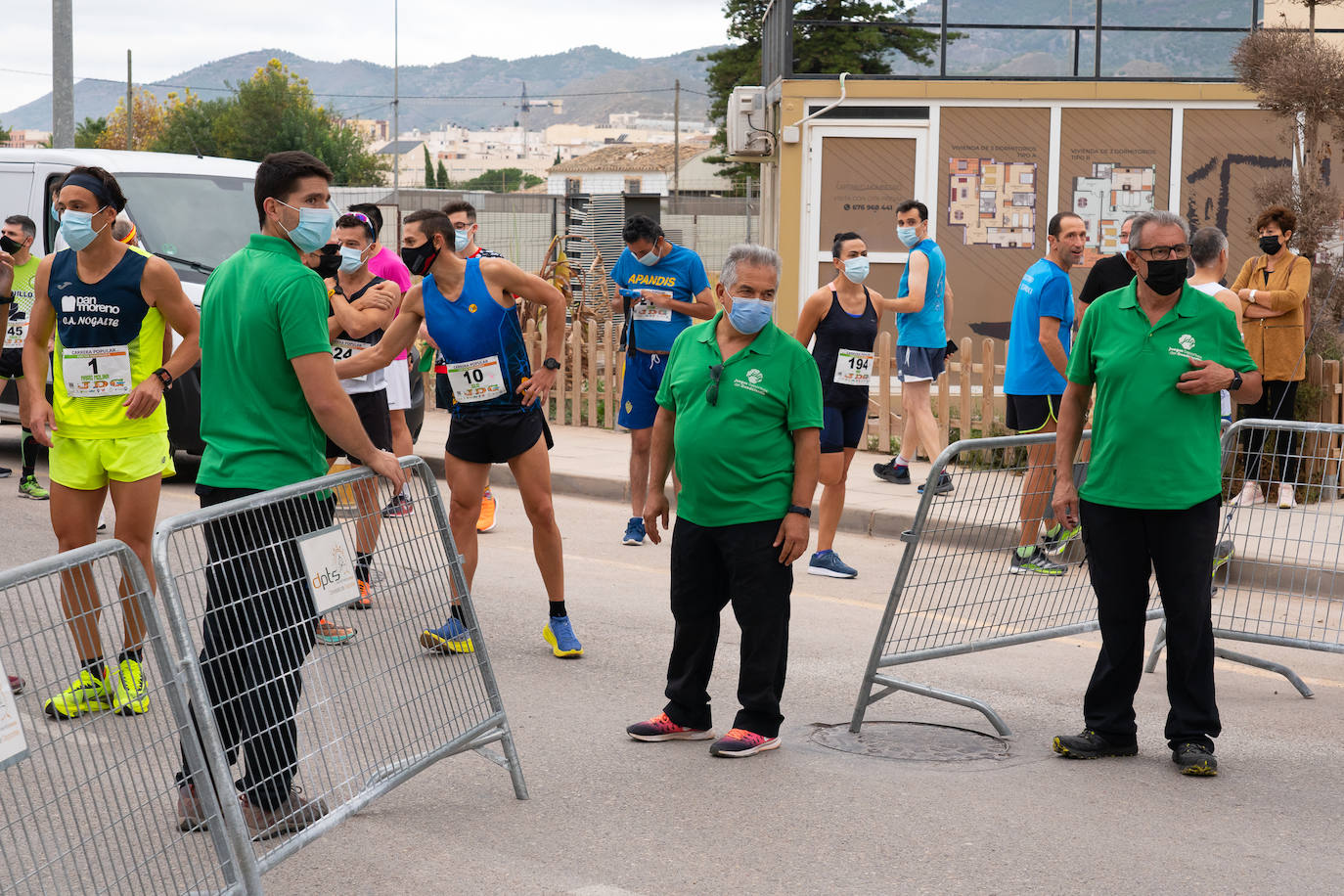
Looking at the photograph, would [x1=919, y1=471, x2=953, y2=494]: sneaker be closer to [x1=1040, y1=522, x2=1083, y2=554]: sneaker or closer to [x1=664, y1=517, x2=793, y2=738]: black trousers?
[x1=1040, y1=522, x2=1083, y2=554]: sneaker

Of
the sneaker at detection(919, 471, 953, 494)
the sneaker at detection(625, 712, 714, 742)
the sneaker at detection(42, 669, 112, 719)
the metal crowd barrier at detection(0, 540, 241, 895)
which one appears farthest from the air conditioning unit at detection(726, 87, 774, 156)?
the sneaker at detection(42, 669, 112, 719)

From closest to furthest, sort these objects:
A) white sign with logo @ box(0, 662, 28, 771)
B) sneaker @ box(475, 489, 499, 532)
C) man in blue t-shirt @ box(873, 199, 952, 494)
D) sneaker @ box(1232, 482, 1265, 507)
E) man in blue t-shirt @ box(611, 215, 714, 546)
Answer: white sign with logo @ box(0, 662, 28, 771)
sneaker @ box(1232, 482, 1265, 507)
man in blue t-shirt @ box(611, 215, 714, 546)
sneaker @ box(475, 489, 499, 532)
man in blue t-shirt @ box(873, 199, 952, 494)

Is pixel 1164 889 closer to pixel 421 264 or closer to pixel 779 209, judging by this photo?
pixel 421 264

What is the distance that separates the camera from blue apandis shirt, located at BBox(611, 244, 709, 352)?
9500 mm

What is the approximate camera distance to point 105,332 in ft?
18.7

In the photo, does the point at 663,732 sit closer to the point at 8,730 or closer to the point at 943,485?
the point at 943,485

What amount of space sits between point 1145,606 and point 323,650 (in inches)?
116

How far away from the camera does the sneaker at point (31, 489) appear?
10.7 metres

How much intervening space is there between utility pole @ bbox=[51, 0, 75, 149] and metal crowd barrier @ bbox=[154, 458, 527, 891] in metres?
15.5

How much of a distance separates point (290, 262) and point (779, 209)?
12.7m

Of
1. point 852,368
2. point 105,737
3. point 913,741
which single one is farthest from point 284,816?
point 852,368

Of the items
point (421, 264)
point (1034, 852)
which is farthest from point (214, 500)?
point (1034, 852)

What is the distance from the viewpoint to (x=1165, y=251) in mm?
5082

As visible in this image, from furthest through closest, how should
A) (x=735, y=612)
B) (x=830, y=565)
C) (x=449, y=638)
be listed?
(x=830, y=565), (x=735, y=612), (x=449, y=638)
